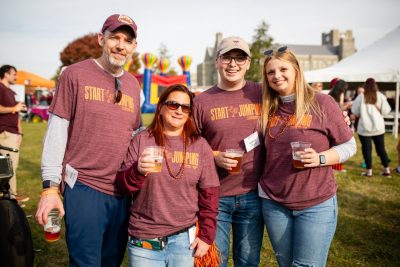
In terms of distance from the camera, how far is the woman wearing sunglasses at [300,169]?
221 cm

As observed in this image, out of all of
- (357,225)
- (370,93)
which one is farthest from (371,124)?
(357,225)

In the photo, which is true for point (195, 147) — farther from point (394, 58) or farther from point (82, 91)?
point (394, 58)

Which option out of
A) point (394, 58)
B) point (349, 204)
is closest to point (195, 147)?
point (349, 204)

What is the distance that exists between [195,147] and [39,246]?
11.3 ft

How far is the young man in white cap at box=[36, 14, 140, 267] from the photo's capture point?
7.16 feet

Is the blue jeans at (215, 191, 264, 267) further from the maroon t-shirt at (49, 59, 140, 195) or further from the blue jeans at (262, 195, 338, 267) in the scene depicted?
the maroon t-shirt at (49, 59, 140, 195)

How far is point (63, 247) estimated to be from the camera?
14.9 feet

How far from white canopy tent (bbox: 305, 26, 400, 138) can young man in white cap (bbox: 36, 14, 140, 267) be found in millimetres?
14813

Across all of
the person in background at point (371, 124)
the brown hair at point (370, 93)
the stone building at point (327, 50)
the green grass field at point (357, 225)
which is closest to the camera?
the green grass field at point (357, 225)

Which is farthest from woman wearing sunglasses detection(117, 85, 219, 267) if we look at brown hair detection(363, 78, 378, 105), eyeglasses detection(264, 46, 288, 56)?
brown hair detection(363, 78, 378, 105)

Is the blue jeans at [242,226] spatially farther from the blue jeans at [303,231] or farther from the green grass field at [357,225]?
the green grass field at [357,225]

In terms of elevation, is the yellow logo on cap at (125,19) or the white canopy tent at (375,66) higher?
the white canopy tent at (375,66)

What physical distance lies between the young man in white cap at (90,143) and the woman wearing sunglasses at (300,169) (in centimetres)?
A: 109

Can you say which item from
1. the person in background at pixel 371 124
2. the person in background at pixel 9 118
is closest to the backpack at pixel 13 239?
the person in background at pixel 9 118
